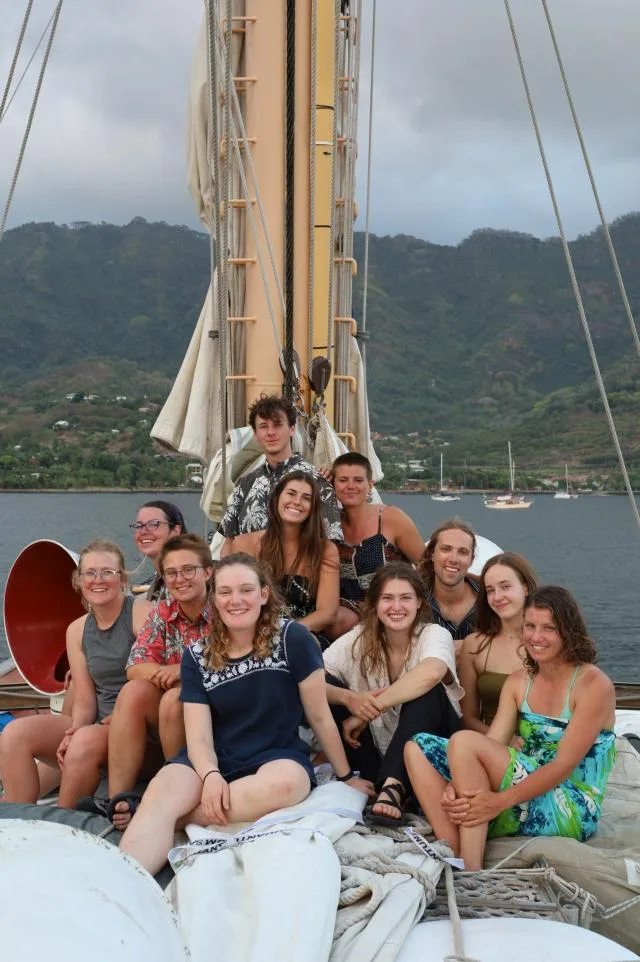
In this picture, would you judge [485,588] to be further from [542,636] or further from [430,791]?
[430,791]

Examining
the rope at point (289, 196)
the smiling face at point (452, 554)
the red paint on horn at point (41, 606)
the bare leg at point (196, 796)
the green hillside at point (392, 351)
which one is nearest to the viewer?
the bare leg at point (196, 796)

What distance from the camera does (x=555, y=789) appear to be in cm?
344

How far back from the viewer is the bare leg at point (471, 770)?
3318mm

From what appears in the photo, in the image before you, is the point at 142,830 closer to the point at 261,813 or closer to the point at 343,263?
the point at 261,813

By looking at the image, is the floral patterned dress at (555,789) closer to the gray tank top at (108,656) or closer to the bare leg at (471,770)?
the bare leg at (471,770)

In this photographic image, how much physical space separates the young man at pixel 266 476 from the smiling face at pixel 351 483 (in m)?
0.06

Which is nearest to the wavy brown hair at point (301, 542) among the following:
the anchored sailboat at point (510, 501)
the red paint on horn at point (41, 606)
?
the red paint on horn at point (41, 606)

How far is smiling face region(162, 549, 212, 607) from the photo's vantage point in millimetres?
3859

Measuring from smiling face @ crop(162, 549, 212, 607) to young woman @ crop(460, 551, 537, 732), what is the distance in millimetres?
1001

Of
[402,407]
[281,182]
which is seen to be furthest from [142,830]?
[402,407]

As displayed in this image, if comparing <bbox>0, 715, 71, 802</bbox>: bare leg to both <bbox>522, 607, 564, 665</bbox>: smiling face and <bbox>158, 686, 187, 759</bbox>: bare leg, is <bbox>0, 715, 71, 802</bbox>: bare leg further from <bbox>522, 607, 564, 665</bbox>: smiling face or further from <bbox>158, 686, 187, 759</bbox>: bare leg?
<bbox>522, 607, 564, 665</bbox>: smiling face

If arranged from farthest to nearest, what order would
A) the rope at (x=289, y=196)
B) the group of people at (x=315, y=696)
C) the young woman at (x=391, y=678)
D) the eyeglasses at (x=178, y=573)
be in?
the rope at (x=289, y=196)
the eyeglasses at (x=178, y=573)
the young woman at (x=391, y=678)
the group of people at (x=315, y=696)

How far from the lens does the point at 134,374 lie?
90688 mm

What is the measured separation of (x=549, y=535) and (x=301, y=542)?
59856 millimetres
